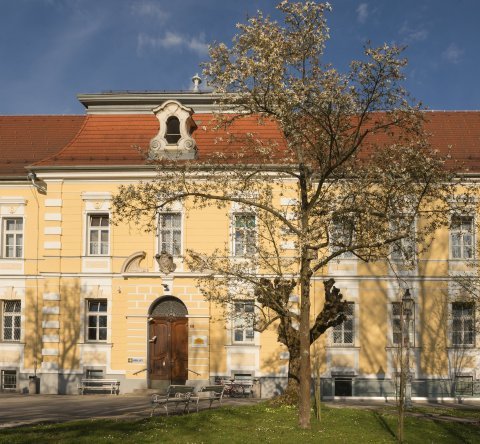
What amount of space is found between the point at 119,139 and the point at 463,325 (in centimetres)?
1334

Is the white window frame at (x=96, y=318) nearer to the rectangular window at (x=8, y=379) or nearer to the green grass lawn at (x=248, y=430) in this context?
the rectangular window at (x=8, y=379)

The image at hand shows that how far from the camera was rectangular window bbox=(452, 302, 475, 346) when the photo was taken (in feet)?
79.0

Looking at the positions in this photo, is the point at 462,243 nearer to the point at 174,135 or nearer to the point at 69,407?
the point at 174,135

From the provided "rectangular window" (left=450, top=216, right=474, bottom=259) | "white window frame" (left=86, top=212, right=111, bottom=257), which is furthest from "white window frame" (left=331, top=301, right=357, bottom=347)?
"white window frame" (left=86, top=212, right=111, bottom=257)

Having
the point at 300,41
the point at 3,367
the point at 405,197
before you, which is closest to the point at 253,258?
the point at 405,197

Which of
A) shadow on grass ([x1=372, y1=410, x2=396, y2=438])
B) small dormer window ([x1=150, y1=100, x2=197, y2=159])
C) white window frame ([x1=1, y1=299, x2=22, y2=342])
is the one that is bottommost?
shadow on grass ([x1=372, y1=410, x2=396, y2=438])

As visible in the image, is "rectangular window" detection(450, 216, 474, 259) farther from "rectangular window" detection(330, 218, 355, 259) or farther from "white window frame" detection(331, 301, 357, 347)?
"rectangular window" detection(330, 218, 355, 259)

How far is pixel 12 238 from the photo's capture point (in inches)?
1013

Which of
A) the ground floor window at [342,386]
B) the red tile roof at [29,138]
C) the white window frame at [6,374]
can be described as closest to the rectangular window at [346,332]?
the ground floor window at [342,386]

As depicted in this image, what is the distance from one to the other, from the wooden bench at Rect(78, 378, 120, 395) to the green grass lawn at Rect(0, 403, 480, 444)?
7.12 metres

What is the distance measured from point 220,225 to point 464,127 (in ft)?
33.7

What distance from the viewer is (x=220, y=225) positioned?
24.3 m

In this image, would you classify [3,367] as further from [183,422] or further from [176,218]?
[183,422]

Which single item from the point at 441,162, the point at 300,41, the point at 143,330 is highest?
the point at 300,41
